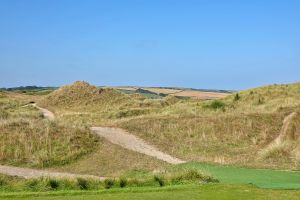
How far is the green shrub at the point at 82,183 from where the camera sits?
14.9 metres

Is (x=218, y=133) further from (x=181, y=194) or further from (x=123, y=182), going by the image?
(x=181, y=194)

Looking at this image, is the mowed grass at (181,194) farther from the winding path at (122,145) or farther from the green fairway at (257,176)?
the winding path at (122,145)

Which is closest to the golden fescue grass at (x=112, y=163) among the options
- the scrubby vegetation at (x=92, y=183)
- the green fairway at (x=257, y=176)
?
the green fairway at (x=257, y=176)

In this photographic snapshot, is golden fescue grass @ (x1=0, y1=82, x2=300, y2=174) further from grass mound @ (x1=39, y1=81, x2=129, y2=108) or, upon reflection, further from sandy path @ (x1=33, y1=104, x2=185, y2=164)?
grass mound @ (x1=39, y1=81, x2=129, y2=108)

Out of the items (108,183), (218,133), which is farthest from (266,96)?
(108,183)

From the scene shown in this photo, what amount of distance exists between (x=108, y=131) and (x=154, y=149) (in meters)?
5.35

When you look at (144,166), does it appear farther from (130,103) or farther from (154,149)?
(130,103)

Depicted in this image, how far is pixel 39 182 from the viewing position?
1533 centimetres

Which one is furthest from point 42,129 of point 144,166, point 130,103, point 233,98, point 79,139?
point 130,103

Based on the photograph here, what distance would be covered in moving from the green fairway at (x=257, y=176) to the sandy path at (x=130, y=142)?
5.16 meters

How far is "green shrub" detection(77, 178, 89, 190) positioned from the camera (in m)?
14.9

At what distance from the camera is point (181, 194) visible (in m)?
12.7

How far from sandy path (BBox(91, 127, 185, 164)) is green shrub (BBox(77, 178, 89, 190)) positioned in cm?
959

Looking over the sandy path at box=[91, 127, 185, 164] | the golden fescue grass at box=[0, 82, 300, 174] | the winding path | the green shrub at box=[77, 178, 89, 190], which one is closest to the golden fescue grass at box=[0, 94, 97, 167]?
the golden fescue grass at box=[0, 82, 300, 174]
